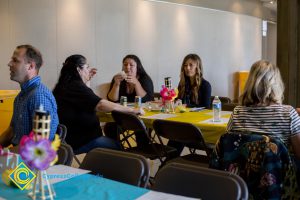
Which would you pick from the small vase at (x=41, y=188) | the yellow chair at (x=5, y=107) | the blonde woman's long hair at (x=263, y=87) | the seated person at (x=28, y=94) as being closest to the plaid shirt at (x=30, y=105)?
the seated person at (x=28, y=94)

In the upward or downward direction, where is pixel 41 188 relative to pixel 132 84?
downward

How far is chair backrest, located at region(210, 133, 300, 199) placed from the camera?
6.87 ft

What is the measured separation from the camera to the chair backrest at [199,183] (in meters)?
1.52

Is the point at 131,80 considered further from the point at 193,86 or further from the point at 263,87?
the point at 263,87

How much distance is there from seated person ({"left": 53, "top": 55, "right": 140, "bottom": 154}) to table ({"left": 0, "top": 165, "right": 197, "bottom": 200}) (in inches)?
66.7

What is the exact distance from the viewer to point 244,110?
2.38 m

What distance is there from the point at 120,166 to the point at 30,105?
105 centimetres

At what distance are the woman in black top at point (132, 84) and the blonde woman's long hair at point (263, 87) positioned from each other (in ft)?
7.57

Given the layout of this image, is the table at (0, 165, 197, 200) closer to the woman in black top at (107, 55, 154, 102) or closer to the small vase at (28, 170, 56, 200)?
the small vase at (28, 170, 56, 200)

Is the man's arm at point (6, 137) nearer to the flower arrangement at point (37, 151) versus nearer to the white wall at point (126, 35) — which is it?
the flower arrangement at point (37, 151)

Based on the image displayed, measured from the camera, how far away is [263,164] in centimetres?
211

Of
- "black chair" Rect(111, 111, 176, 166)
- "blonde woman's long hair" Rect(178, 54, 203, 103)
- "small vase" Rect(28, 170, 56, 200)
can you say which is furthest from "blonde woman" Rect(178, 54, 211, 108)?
"small vase" Rect(28, 170, 56, 200)

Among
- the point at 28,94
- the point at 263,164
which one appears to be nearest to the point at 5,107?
the point at 28,94

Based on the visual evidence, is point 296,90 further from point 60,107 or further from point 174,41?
point 174,41
